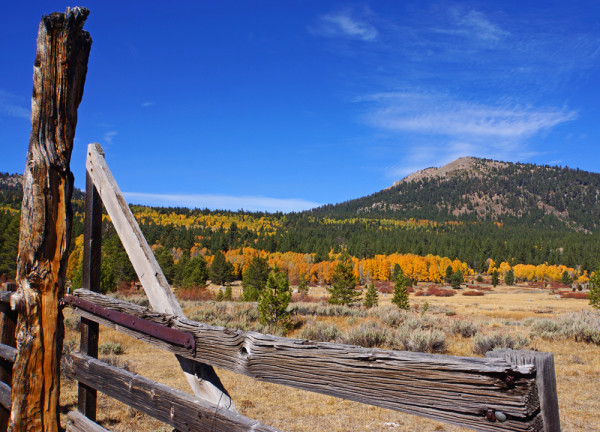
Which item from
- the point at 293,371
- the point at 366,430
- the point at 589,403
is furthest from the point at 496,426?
the point at 589,403

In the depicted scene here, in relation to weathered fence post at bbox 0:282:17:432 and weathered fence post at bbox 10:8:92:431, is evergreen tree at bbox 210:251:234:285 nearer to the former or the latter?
weathered fence post at bbox 0:282:17:432

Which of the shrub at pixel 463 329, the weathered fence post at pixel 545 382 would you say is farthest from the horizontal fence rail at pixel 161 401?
the shrub at pixel 463 329

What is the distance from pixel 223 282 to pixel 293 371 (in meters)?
68.3

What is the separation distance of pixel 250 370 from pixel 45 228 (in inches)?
61.7

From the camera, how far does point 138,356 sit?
32.6ft

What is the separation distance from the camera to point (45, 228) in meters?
2.36

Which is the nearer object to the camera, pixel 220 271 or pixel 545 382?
pixel 545 382

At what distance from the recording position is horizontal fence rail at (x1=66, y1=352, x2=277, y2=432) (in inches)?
69.7

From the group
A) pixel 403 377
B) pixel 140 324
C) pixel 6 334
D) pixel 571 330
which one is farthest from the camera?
pixel 571 330

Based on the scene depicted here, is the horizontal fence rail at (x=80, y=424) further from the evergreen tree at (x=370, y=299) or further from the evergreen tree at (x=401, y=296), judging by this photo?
the evergreen tree at (x=370, y=299)

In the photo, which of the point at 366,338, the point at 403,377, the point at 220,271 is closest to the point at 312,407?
the point at 366,338

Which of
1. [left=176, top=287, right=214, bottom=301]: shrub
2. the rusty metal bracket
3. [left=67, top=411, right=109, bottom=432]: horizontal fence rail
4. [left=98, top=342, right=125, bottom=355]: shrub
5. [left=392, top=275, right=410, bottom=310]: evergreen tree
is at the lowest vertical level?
[left=176, top=287, right=214, bottom=301]: shrub

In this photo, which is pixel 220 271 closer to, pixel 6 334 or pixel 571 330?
pixel 571 330

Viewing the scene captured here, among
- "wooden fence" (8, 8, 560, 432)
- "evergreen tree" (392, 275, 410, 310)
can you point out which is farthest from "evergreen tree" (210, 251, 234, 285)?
"wooden fence" (8, 8, 560, 432)
